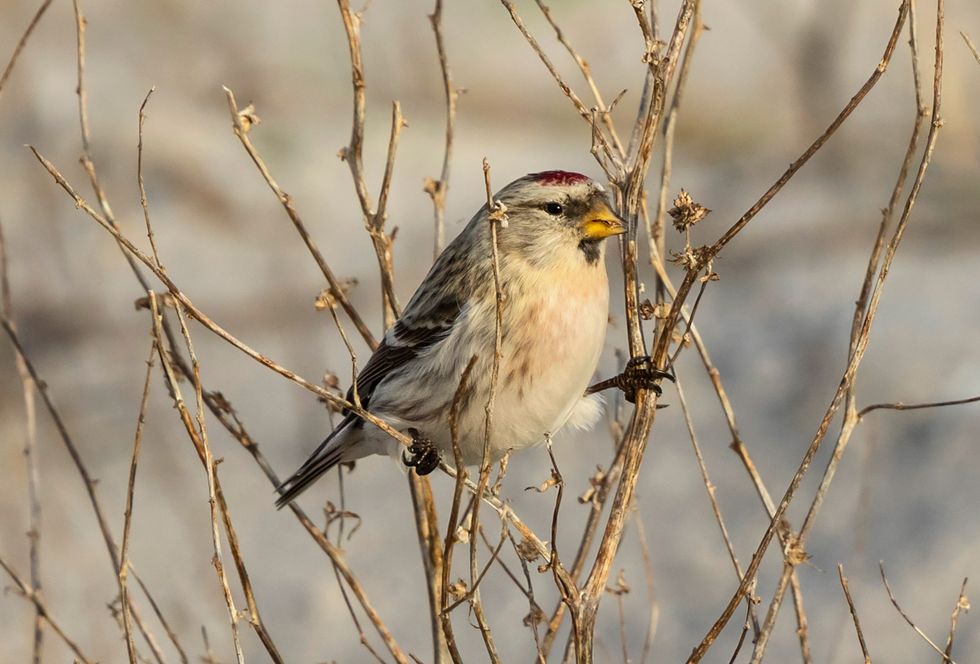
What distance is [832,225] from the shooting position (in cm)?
545

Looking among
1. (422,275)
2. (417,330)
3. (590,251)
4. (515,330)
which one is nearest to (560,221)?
(590,251)

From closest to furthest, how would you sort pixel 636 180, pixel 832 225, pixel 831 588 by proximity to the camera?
pixel 636 180 < pixel 831 588 < pixel 832 225

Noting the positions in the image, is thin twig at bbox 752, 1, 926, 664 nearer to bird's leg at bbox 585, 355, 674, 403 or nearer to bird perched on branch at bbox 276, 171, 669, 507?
bird's leg at bbox 585, 355, 674, 403

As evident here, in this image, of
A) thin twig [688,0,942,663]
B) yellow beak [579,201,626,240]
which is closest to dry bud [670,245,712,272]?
thin twig [688,0,942,663]

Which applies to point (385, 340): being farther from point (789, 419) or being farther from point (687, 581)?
point (789, 419)

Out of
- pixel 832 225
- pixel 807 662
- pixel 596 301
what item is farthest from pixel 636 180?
pixel 832 225

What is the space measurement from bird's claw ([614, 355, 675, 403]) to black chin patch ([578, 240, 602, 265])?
0.37m

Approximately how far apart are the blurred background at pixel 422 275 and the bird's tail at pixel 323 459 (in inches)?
40.2

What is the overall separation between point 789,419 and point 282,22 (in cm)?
345

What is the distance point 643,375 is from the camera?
7.14ft

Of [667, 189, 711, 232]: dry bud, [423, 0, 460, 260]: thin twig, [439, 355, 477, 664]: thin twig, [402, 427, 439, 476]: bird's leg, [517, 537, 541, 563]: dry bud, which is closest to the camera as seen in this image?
[439, 355, 477, 664]: thin twig

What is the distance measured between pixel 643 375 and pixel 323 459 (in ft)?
3.35

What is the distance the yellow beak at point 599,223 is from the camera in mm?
2555

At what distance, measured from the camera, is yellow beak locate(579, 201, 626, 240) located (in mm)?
2555
